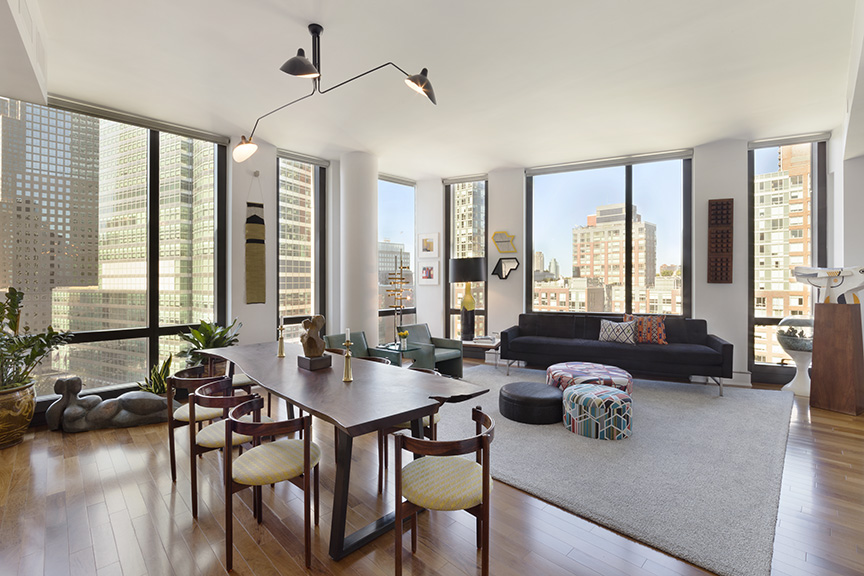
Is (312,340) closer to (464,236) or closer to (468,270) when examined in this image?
(468,270)

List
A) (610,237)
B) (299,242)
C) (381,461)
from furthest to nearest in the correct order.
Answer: (610,237)
(299,242)
(381,461)

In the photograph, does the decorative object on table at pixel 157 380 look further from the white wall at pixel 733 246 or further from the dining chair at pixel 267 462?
the white wall at pixel 733 246

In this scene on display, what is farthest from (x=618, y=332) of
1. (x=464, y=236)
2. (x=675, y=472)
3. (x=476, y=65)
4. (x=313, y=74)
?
(x=313, y=74)

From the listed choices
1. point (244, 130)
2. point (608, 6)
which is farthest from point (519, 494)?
point (244, 130)

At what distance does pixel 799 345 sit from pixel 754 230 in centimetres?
154

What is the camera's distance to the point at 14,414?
11.4 feet

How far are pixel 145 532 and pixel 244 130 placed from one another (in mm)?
4221

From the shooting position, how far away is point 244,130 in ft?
16.5

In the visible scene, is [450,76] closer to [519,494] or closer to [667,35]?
[667,35]

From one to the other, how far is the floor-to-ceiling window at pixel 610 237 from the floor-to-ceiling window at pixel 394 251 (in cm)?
210

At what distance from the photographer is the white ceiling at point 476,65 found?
2.83 meters

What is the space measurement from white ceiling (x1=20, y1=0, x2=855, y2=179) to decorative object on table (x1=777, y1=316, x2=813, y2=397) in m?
2.26

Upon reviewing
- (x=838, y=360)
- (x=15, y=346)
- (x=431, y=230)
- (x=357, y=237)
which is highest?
(x=431, y=230)

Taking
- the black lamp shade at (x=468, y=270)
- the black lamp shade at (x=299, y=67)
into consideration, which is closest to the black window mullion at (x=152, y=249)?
the black lamp shade at (x=299, y=67)
